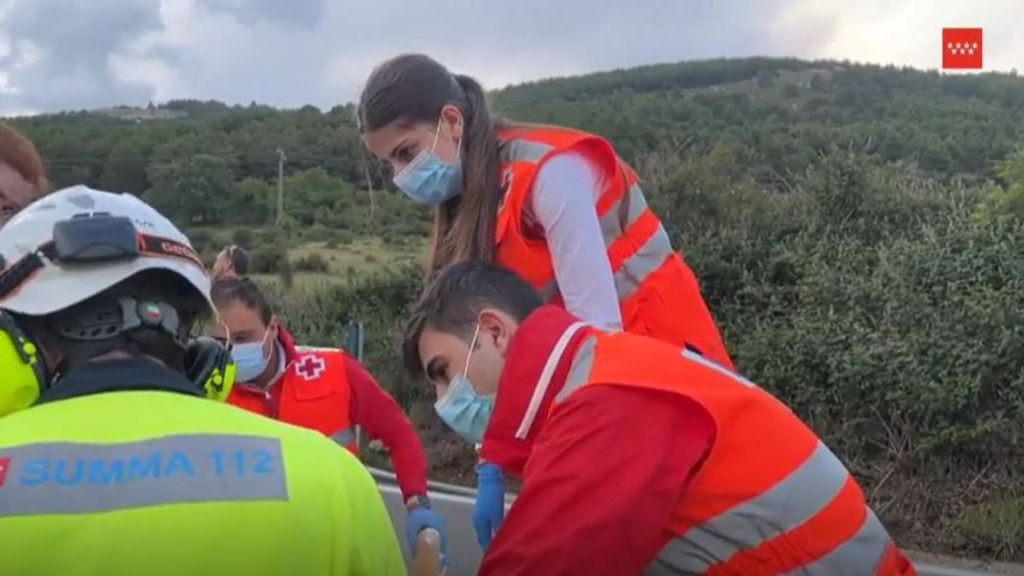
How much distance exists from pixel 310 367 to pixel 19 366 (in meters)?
2.98

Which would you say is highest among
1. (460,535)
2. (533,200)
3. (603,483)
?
(533,200)

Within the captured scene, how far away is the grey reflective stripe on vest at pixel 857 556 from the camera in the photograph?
7.62ft

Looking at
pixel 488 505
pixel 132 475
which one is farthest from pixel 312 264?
pixel 132 475

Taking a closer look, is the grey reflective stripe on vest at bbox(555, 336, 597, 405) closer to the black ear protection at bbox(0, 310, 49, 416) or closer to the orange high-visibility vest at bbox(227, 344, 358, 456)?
the black ear protection at bbox(0, 310, 49, 416)

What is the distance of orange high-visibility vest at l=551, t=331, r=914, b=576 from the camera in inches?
89.8

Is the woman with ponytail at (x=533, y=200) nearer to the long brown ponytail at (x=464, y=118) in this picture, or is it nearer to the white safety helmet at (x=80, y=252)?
the long brown ponytail at (x=464, y=118)

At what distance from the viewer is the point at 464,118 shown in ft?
11.1

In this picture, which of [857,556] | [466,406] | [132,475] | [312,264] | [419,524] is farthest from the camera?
[312,264]

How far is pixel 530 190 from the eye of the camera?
10.6 ft

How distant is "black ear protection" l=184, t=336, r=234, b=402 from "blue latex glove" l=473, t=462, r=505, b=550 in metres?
0.77

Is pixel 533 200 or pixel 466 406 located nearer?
pixel 466 406

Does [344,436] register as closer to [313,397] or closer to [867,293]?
[313,397]

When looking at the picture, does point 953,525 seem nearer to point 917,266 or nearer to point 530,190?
point 917,266

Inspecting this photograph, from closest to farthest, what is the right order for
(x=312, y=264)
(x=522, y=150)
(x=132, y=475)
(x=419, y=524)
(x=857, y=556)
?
1. (x=132, y=475)
2. (x=857, y=556)
3. (x=522, y=150)
4. (x=419, y=524)
5. (x=312, y=264)
